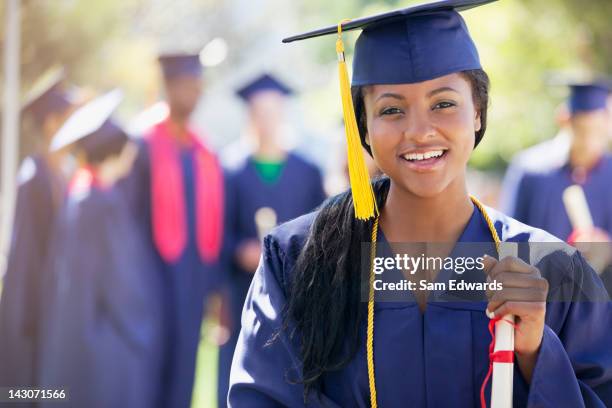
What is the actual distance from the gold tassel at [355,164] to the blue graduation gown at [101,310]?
10.7ft

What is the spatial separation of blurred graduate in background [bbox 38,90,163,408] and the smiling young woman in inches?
126

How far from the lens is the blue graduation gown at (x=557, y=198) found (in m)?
6.28

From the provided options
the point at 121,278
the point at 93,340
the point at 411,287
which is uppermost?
the point at 121,278

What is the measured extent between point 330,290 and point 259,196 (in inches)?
156

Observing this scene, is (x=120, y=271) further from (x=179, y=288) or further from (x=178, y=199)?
(x=178, y=199)

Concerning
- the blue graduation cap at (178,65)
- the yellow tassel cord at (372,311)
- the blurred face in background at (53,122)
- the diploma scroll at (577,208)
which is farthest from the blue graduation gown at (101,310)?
the yellow tassel cord at (372,311)

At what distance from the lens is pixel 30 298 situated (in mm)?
5770

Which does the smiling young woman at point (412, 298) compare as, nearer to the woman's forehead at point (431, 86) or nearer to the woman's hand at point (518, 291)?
the woman's forehead at point (431, 86)

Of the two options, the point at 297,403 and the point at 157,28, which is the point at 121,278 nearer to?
the point at 157,28

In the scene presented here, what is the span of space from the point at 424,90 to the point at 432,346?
0.56 meters

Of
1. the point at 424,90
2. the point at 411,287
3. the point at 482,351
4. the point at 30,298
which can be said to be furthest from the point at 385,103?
the point at 30,298

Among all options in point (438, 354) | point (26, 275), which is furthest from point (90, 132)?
point (438, 354)

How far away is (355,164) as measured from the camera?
7.88 feet

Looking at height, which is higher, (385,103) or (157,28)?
(157,28)
